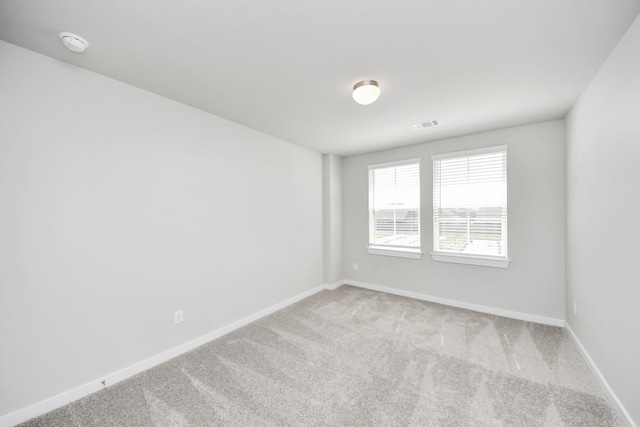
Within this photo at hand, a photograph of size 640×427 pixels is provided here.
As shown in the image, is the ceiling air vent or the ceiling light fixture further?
the ceiling air vent

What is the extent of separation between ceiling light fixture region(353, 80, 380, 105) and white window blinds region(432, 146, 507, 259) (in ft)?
6.87

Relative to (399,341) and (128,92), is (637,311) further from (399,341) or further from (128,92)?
(128,92)

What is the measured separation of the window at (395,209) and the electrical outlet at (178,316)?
3027mm

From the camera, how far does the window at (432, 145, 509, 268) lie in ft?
11.1

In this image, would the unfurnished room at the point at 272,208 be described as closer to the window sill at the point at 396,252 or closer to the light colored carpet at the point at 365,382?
the light colored carpet at the point at 365,382

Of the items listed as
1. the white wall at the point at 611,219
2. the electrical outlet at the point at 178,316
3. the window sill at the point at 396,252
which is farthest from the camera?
the window sill at the point at 396,252

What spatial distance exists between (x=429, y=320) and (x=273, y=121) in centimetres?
313

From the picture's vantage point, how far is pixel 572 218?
2.72 m

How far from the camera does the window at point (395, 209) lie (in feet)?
13.4

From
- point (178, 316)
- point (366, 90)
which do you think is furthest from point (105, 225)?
point (366, 90)

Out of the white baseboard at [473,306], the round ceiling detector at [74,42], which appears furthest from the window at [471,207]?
the round ceiling detector at [74,42]

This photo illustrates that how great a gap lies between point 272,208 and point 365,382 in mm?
2342

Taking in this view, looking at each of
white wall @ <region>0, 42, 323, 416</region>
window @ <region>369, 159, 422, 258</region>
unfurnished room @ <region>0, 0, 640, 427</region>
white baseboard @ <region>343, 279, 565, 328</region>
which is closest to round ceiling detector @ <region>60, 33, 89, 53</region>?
unfurnished room @ <region>0, 0, 640, 427</region>

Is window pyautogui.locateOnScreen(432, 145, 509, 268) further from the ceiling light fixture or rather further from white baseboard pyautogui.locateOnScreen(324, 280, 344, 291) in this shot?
the ceiling light fixture
